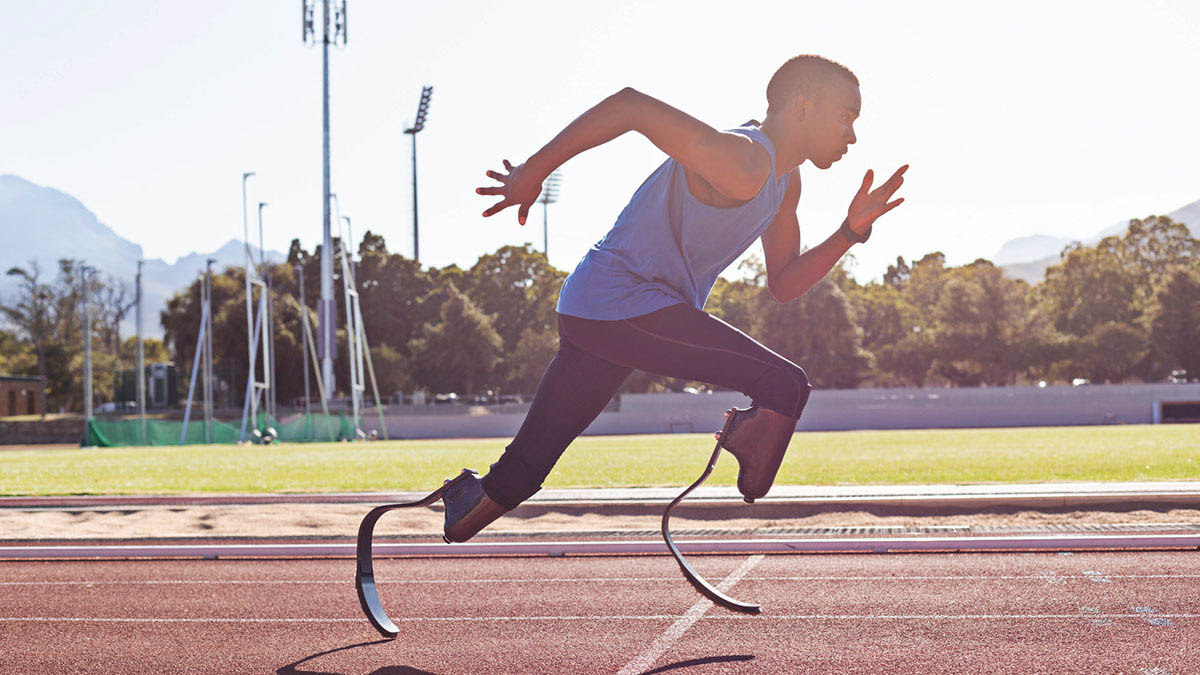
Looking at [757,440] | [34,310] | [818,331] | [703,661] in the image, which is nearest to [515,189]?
[757,440]

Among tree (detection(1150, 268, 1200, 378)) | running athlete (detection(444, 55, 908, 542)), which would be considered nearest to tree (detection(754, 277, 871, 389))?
tree (detection(1150, 268, 1200, 378))

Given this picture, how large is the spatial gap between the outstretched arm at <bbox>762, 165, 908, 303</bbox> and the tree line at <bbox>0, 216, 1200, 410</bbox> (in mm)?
53771

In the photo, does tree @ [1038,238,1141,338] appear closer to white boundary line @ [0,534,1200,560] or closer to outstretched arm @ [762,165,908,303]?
white boundary line @ [0,534,1200,560]

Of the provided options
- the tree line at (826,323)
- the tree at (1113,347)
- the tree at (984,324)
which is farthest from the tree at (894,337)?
the tree at (1113,347)

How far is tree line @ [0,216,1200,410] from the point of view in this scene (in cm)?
6319

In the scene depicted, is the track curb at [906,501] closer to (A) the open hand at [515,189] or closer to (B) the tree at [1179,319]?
(A) the open hand at [515,189]

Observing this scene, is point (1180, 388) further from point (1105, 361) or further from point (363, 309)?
point (363, 309)

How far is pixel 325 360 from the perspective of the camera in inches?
1729

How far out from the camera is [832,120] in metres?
3.49

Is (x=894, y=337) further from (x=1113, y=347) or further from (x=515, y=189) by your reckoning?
(x=515, y=189)

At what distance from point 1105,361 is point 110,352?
80673 millimetres

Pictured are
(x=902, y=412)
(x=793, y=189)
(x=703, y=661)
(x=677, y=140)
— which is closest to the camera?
(x=677, y=140)

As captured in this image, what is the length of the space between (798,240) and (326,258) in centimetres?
4065

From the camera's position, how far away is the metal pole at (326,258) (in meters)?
41.6
